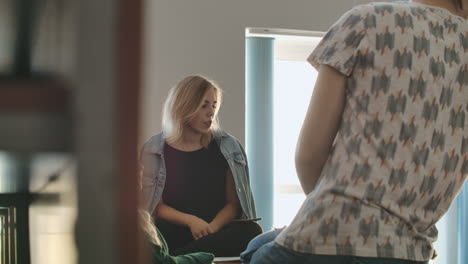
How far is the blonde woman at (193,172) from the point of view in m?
3.23

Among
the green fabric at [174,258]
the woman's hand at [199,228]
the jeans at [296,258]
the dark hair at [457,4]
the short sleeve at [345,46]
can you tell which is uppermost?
the dark hair at [457,4]

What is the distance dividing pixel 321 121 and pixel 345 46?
10 cm

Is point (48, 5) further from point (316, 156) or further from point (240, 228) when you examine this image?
point (240, 228)

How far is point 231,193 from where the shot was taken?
3412 mm

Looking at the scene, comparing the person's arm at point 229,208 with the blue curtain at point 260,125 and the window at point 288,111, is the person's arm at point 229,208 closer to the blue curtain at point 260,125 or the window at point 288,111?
the blue curtain at point 260,125

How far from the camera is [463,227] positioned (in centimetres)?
458

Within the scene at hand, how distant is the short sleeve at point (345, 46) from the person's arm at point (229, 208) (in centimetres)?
248

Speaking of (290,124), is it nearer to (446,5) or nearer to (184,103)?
(184,103)

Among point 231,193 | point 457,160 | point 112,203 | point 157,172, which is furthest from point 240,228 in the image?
point 112,203

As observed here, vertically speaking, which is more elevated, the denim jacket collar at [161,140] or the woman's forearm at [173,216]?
the denim jacket collar at [161,140]

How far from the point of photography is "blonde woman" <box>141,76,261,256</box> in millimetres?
3232

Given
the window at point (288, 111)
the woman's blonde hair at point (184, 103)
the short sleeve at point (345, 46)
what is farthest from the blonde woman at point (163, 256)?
the window at point (288, 111)

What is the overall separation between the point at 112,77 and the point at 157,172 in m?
3.07

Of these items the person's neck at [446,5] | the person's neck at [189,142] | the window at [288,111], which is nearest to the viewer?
the person's neck at [446,5]
